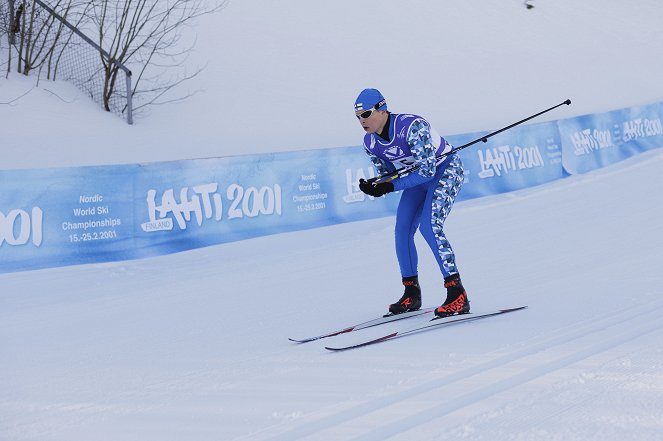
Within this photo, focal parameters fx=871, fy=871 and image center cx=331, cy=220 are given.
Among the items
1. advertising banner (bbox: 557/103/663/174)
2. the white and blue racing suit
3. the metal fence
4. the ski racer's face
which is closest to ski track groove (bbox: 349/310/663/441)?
the white and blue racing suit

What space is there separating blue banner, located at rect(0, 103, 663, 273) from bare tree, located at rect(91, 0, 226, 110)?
4.92 meters

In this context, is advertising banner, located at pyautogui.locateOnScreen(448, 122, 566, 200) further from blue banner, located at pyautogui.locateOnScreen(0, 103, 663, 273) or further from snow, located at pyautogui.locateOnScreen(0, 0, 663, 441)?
snow, located at pyautogui.locateOnScreen(0, 0, 663, 441)

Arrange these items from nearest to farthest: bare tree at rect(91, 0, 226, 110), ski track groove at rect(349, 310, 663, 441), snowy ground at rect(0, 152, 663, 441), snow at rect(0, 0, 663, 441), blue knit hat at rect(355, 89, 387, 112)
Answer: ski track groove at rect(349, 310, 663, 441)
snowy ground at rect(0, 152, 663, 441)
snow at rect(0, 0, 663, 441)
blue knit hat at rect(355, 89, 387, 112)
bare tree at rect(91, 0, 226, 110)

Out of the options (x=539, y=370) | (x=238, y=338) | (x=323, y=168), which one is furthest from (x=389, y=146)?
(x=323, y=168)

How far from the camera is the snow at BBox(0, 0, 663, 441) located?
11.7ft

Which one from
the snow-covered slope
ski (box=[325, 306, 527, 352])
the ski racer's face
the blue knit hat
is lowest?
ski (box=[325, 306, 527, 352])

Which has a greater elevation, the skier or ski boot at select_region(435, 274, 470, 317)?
the skier

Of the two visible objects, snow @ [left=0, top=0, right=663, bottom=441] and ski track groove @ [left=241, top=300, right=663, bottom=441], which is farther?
snow @ [left=0, top=0, right=663, bottom=441]

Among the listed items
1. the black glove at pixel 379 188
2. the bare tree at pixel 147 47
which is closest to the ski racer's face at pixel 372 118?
the black glove at pixel 379 188

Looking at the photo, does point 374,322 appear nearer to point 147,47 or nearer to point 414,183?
point 414,183

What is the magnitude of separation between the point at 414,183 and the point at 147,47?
38.7 ft

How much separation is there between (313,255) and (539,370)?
5.56 meters

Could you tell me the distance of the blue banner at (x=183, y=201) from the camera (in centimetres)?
841

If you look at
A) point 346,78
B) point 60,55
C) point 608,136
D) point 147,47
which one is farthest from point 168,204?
point 346,78
